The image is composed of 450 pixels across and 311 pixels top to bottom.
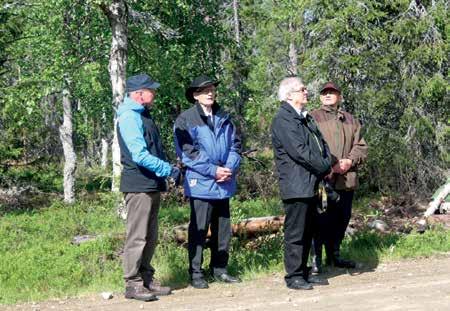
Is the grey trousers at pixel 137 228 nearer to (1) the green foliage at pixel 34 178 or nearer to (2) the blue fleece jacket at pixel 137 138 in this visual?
(2) the blue fleece jacket at pixel 137 138

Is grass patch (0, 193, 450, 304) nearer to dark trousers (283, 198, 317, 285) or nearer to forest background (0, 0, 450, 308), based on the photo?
forest background (0, 0, 450, 308)

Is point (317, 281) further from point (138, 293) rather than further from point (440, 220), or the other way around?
point (440, 220)

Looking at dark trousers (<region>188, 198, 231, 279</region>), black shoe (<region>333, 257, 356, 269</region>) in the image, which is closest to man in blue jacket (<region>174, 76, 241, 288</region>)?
dark trousers (<region>188, 198, 231, 279</region>)

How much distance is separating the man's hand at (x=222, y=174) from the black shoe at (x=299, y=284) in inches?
49.5

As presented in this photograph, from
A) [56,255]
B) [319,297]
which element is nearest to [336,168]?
[319,297]

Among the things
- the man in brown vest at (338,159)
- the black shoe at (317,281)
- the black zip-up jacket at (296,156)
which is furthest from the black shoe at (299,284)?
the black zip-up jacket at (296,156)

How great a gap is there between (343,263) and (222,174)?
6.51 ft

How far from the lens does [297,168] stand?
6629 millimetres

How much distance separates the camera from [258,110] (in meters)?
16.8

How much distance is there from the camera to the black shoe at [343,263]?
7719mm

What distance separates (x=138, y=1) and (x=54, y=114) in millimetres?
16828

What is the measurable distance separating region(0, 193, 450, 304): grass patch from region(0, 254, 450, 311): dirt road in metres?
0.42

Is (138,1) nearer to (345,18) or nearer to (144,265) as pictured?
(345,18)

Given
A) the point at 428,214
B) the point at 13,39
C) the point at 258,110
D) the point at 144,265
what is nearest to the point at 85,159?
the point at 13,39
